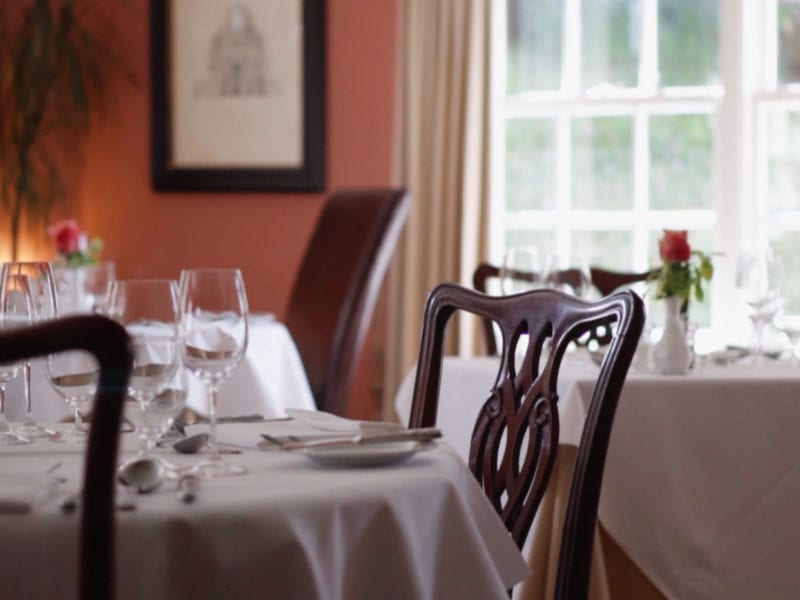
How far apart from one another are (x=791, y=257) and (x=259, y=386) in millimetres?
2334

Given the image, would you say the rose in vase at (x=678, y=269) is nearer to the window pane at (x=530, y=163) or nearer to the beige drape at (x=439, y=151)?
the beige drape at (x=439, y=151)

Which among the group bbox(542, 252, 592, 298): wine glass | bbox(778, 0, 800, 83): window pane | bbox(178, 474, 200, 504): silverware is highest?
bbox(778, 0, 800, 83): window pane

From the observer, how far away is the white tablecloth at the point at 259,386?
3385 mm

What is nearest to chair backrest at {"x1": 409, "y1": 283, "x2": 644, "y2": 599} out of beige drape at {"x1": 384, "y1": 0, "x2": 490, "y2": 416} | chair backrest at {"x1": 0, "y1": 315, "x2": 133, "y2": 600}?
chair backrest at {"x1": 0, "y1": 315, "x2": 133, "y2": 600}

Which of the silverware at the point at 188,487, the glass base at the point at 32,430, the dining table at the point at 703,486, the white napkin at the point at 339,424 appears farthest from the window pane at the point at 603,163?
the silverware at the point at 188,487

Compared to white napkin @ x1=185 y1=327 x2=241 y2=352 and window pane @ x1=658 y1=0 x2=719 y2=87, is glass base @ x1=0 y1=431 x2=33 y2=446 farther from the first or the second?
window pane @ x1=658 y1=0 x2=719 y2=87

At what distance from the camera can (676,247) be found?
10.00 ft

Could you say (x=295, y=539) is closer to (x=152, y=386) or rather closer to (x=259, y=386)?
(x=152, y=386)

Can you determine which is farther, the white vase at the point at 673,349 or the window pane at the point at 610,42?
the window pane at the point at 610,42

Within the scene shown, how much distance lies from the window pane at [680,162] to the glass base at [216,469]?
3994mm

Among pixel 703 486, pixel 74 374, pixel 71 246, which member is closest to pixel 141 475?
pixel 74 374

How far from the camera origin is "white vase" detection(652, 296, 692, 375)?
3.00 m

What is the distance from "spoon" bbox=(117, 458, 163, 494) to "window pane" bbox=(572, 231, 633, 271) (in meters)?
4.07

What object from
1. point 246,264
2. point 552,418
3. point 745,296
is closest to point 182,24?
point 246,264
